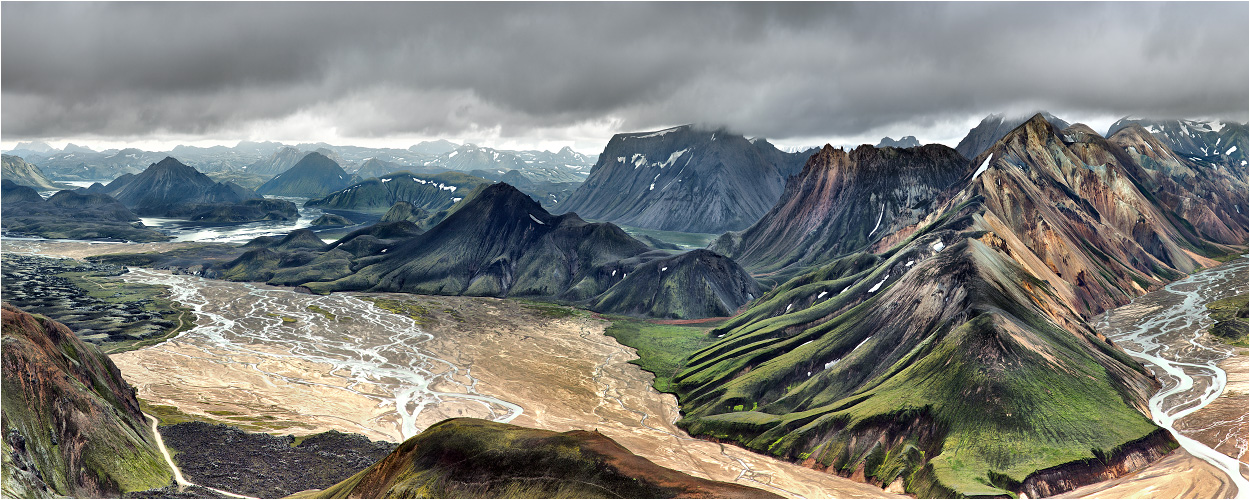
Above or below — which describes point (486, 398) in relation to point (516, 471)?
below

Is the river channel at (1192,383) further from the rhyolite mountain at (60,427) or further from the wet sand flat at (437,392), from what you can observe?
the rhyolite mountain at (60,427)

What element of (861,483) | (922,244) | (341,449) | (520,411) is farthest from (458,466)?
(922,244)

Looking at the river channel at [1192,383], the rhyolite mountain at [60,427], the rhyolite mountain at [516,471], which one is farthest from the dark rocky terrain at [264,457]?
the river channel at [1192,383]

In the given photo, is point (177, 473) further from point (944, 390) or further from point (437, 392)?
point (944, 390)

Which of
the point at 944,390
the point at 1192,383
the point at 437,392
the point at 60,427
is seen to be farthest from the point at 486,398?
the point at 1192,383

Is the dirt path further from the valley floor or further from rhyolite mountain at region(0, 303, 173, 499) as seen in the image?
the valley floor
